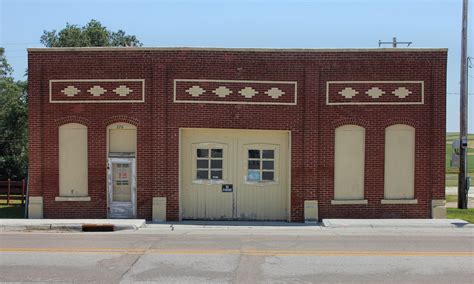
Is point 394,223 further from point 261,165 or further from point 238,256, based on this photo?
point 238,256

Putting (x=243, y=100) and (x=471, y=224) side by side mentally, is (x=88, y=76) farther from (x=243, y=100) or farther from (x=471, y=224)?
(x=471, y=224)

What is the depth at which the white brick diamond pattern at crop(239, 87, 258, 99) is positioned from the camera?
16.9m

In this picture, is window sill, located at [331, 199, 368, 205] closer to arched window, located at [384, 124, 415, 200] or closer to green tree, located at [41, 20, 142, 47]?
arched window, located at [384, 124, 415, 200]

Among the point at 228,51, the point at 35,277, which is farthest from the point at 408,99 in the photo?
the point at 35,277

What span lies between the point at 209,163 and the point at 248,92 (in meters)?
2.52

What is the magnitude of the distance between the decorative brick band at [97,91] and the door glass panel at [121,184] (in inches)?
81.8

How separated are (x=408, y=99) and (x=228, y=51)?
567cm

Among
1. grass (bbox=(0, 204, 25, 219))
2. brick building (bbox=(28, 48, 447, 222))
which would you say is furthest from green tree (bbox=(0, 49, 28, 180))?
brick building (bbox=(28, 48, 447, 222))

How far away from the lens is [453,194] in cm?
3303

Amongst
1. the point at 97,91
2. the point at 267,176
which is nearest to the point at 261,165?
the point at 267,176

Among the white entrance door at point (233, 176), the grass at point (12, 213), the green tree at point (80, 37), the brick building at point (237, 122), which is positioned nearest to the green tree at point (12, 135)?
the green tree at point (80, 37)

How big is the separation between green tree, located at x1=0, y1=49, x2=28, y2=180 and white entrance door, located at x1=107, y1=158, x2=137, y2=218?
18.9 meters

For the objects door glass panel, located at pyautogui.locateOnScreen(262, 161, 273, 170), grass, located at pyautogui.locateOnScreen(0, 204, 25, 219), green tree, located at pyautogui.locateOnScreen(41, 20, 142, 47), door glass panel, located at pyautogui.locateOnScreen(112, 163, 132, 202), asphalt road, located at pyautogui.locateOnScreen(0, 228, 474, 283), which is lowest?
grass, located at pyautogui.locateOnScreen(0, 204, 25, 219)

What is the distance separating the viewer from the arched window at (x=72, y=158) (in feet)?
56.0
